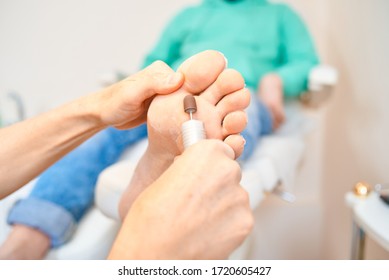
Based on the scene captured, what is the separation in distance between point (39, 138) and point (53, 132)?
21 mm

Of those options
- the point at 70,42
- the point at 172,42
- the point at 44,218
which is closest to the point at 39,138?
the point at 44,218

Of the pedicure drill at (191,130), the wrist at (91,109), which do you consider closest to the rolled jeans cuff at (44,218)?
the wrist at (91,109)

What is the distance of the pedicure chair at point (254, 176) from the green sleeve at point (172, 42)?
1.20 ft

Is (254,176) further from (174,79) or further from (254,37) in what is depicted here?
(254,37)

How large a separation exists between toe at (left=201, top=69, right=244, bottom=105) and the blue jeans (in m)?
0.23

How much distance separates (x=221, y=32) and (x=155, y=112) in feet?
2.00

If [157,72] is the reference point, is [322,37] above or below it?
below

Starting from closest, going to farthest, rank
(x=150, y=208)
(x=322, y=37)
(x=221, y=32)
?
(x=150, y=208) → (x=221, y=32) → (x=322, y=37)

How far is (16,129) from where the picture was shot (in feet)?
1.71

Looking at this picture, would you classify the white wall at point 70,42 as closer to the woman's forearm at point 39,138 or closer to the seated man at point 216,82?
the seated man at point 216,82

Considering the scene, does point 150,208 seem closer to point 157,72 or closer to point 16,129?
point 157,72

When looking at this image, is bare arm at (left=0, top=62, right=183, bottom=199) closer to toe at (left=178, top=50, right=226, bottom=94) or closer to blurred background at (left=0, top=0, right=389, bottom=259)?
toe at (left=178, top=50, right=226, bottom=94)

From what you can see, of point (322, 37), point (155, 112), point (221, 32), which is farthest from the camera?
point (322, 37)
